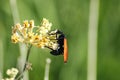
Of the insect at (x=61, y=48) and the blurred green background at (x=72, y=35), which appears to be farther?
the blurred green background at (x=72, y=35)

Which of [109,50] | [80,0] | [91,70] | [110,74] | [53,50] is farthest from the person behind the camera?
[80,0]

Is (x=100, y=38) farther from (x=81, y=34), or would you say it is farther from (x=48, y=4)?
(x=48, y=4)

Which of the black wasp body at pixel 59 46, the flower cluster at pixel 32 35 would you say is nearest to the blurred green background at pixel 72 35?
the black wasp body at pixel 59 46

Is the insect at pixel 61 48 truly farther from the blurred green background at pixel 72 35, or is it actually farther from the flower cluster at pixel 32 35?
the blurred green background at pixel 72 35

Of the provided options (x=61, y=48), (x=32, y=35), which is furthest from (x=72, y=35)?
(x=32, y=35)

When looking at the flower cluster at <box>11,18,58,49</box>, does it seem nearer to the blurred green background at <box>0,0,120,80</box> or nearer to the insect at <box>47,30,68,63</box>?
the insect at <box>47,30,68,63</box>

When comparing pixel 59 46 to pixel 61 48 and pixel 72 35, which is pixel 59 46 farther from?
pixel 72 35

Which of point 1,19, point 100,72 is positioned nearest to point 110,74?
point 100,72
